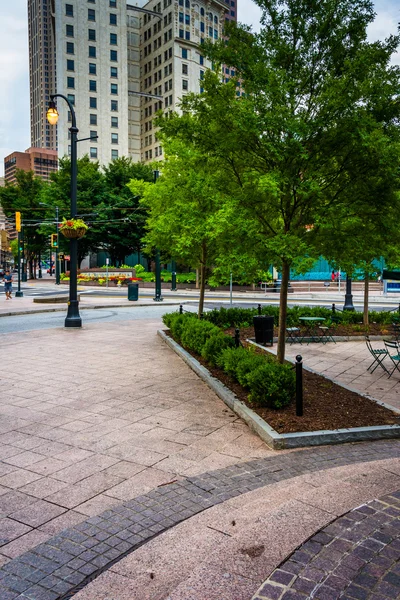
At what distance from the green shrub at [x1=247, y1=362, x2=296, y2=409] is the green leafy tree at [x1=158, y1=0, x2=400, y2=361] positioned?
70.2 inches

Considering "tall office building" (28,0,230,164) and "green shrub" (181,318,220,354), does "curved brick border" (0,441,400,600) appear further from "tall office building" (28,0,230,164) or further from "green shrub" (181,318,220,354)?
"tall office building" (28,0,230,164)

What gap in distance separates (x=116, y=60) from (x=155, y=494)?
99142 mm

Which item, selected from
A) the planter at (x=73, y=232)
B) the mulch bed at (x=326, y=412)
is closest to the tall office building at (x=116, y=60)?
the planter at (x=73, y=232)

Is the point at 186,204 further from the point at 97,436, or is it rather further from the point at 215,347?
the point at 97,436

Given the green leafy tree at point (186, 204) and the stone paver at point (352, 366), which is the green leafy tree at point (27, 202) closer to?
the green leafy tree at point (186, 204)

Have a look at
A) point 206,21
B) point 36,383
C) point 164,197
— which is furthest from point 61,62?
point 36,383

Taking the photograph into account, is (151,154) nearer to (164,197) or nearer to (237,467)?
(164,197)

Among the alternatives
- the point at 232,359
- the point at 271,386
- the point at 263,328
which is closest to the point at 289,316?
the point at 263,328

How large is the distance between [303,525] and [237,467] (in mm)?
1368

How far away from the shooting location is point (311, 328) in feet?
50.4

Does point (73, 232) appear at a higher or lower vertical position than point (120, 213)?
lower

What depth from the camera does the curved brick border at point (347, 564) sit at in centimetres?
317

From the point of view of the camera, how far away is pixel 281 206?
8.16 meters

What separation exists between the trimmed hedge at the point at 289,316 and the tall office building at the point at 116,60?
74858 millimetres
